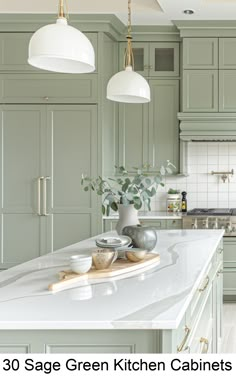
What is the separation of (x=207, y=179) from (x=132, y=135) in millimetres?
977

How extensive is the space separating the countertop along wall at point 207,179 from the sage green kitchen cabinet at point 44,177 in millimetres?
1125

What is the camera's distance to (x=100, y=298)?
1691 mm

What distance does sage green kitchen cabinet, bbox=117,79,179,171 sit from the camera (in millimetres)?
5352

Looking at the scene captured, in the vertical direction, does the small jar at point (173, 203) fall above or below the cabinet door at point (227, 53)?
below

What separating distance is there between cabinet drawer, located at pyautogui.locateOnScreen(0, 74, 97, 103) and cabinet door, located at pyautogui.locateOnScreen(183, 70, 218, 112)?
0.97 m

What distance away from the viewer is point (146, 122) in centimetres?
538

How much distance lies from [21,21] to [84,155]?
4.71ft

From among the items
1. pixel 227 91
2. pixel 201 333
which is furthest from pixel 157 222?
pixel 201 333

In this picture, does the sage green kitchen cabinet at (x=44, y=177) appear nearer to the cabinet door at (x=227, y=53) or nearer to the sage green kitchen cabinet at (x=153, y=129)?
the sage green kitchen cabinet at (x=153, y=129)

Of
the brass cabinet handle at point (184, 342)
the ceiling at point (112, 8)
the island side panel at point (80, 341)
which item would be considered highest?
the ceiling at point (112, 8)

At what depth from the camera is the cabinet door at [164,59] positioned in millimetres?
5348

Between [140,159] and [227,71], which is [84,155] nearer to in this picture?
[140,159]

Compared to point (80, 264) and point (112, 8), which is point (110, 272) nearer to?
point (80, 264)

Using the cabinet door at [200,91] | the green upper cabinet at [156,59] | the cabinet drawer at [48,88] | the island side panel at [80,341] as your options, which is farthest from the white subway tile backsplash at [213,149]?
the island side panel at [80,341]
